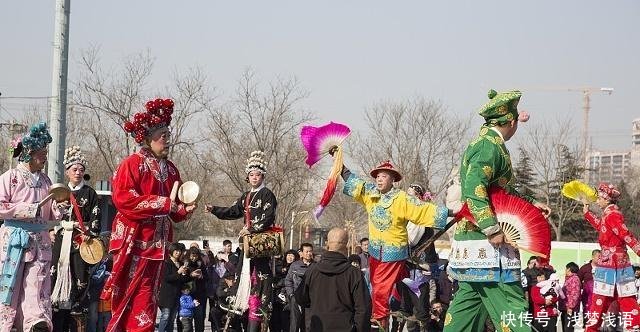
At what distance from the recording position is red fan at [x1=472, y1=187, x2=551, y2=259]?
7.85 metres

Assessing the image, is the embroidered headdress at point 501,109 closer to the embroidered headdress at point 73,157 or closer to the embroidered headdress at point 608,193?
the embroidered headdress at point 73,157

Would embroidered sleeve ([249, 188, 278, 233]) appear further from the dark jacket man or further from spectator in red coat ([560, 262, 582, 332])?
spectator in red coat ([560, 262, 582, 332])

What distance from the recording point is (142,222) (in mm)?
8516

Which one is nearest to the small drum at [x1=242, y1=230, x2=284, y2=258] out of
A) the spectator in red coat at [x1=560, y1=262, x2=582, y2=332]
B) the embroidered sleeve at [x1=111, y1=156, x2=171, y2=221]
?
the embroidered sleeve at [x1=111, y1=156, x2=171, y2=221]

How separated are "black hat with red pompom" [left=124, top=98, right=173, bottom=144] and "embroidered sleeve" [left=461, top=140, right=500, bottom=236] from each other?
8.42 ft

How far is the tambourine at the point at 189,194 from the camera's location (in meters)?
8.49

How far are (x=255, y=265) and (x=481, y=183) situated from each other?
14.5 ft

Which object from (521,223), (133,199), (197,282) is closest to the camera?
(521,223)

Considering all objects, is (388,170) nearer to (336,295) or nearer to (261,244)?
(261,244)

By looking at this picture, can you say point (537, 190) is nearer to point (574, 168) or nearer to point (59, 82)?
point (574, 168)

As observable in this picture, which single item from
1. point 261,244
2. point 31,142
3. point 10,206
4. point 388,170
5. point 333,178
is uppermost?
point 31,142

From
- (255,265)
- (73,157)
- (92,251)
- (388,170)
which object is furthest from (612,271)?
(92,251)

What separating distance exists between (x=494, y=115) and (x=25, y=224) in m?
4.48

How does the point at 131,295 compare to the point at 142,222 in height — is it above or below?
below
